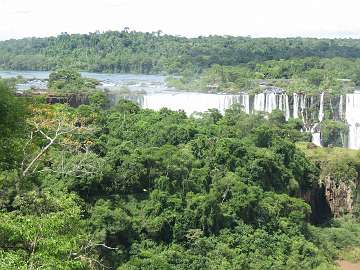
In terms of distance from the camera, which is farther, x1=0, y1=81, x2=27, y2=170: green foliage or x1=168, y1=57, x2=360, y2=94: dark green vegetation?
x1=168, y1=57, x2=360, y2=94: dark green vegetation

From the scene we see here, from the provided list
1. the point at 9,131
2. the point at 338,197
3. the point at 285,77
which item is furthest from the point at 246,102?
the point at 9,131

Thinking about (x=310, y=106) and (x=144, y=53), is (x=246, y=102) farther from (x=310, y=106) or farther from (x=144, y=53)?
(x=144, y=53)

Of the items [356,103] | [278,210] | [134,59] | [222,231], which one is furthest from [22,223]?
[134,59]

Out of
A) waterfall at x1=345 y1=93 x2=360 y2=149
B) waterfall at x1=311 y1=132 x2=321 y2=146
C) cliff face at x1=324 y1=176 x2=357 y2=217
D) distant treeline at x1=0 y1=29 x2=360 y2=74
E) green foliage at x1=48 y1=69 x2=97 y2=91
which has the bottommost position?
cliff face at x1=324 y1=176 x2=357 y2=217

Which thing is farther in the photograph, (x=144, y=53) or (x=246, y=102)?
(x=144, y=53)

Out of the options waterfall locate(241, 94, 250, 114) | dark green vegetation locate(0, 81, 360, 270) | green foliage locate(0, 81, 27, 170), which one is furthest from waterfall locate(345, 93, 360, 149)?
green foliage locate(0, 81, 27, 170)

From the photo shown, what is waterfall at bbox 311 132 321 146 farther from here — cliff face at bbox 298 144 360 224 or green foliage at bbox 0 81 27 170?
green foliage at bbox 0 81 27 170

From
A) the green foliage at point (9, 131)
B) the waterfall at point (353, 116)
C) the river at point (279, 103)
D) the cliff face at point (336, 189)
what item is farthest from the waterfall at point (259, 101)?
the green foliage at point (9, 131)

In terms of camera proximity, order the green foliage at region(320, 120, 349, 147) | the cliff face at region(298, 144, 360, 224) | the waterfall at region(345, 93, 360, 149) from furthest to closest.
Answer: the waterfall at region(345, 93, 360, 149) < the green foliage at region(320, 120, 349, 147) < the cliff face at region(298, 144, 360, 224)
